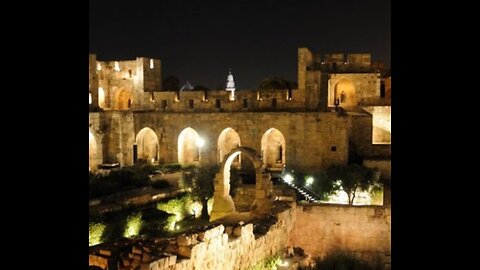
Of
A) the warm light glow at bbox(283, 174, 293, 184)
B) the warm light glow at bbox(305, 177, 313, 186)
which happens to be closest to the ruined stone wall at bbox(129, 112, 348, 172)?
the warm light glow at bbox(283, 174, 293, 184)

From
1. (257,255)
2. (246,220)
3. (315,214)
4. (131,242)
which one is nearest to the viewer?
(131,242)

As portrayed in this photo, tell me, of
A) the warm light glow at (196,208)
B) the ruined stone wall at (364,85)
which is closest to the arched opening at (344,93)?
the ruined stone wall at (364,85)

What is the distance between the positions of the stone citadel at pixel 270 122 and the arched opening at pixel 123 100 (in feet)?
9.49

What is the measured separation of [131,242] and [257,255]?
3838mm

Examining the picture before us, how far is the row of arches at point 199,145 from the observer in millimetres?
29938

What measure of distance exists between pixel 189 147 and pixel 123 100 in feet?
30.1

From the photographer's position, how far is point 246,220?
1531cm

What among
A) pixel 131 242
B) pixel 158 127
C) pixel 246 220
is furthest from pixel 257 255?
pixel 158 127

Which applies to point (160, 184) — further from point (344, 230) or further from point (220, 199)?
point (344, 230)

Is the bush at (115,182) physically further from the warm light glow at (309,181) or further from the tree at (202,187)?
the warm light glow at (309,181)

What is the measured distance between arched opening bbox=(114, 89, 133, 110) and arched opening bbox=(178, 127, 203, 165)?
798 centimetres
